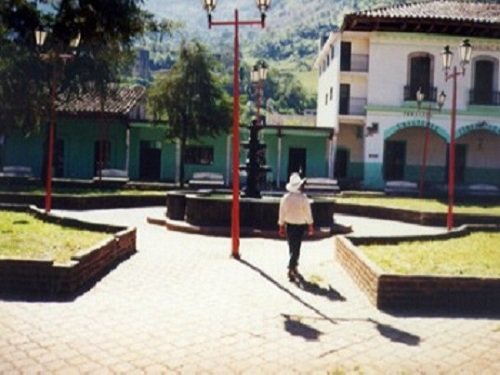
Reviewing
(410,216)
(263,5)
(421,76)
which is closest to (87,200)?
(410,216)

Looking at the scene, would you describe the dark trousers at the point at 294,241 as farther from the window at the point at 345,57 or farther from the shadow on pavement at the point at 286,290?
the window at the point at 345,57

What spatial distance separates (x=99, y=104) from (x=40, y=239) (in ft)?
70.7

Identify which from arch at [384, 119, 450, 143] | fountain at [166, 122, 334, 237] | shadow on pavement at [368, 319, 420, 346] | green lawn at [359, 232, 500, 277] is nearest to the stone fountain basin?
fountain at [166, 122, 334, 237]

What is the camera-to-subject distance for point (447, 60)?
14352 mm

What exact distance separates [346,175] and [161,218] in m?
17.2

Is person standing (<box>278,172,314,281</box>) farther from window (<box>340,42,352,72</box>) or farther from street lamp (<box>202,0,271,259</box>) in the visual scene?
window (<box>340,42,352,72</box>)

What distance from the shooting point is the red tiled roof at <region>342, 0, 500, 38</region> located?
26.9m

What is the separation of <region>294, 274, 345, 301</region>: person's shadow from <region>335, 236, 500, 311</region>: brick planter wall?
24.0 inches

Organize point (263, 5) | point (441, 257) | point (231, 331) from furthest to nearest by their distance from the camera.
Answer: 1. point (263, 5)
2. point (441, 257)
3. point (231, 331)

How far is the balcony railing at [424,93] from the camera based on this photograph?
27.8m

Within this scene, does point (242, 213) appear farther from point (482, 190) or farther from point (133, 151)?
point (133, 151)

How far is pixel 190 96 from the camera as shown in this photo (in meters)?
25.6

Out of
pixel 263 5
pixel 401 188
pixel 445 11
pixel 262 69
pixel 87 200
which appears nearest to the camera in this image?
pixel 263 5

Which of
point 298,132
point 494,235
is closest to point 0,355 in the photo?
point 494,235
